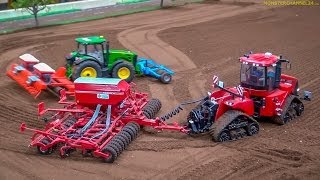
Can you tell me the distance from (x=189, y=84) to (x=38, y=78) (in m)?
4.68

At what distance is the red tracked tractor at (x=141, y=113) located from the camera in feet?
34.1

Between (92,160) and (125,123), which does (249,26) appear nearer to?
(125,123)

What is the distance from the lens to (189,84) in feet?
51.5

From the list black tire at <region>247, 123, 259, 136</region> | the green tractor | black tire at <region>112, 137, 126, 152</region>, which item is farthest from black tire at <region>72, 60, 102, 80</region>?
black tire at <region>247, 123, 259, 136</region>

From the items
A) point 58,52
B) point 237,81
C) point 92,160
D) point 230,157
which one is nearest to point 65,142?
point 92,160

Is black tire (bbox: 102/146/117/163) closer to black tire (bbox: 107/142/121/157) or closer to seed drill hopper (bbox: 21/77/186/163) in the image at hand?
seed drill hopper (bbox: 21/77/186/163)

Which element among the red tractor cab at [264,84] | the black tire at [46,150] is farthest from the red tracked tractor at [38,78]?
the red tractor cab at [264,84]

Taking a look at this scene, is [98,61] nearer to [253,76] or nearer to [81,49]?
[81,49]

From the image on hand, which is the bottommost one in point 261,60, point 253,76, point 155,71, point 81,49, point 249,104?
point 155,71

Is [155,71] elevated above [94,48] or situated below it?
below

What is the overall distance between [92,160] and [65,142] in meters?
0.69

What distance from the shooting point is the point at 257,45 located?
20859 millimetres

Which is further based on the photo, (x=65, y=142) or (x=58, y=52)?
(x=58, y=52)

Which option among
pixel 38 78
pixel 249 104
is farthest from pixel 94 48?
pixel 249 104
